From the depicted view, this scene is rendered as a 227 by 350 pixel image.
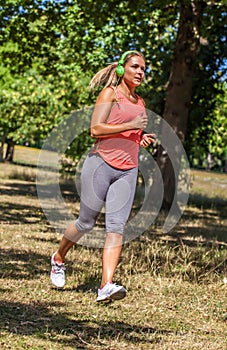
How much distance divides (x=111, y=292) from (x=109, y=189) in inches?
34.4

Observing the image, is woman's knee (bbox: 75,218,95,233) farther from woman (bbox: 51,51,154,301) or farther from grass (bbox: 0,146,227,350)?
grass (bbox: 0,146,227,350)

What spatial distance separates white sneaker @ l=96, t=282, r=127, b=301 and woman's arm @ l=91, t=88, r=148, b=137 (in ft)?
3.98

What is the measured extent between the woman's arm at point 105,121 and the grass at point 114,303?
1.40 m

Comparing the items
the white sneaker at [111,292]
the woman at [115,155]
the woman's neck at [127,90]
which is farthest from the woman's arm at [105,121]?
the white sneaker at [111,292]

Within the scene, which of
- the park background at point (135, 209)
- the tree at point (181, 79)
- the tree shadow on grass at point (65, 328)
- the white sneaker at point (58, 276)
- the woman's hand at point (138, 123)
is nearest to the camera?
the tree shadow on grass at point (65, 328)

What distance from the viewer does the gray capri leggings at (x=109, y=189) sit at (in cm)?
516

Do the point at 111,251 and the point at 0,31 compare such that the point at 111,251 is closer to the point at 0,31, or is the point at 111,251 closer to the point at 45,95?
the point at 0,31

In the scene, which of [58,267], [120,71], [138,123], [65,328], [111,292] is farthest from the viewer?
[58,267]

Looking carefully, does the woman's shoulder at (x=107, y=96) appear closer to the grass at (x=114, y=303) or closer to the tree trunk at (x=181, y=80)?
the grass at (x=114, y=303)

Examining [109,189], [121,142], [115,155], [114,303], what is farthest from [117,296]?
[121,142]

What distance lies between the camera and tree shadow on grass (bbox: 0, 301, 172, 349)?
13.7ft

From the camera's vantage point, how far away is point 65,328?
14.4 ft

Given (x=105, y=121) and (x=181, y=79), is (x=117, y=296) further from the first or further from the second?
(x=181, y=79)

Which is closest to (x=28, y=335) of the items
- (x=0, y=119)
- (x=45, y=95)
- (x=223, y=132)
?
(x=223, y=132)
